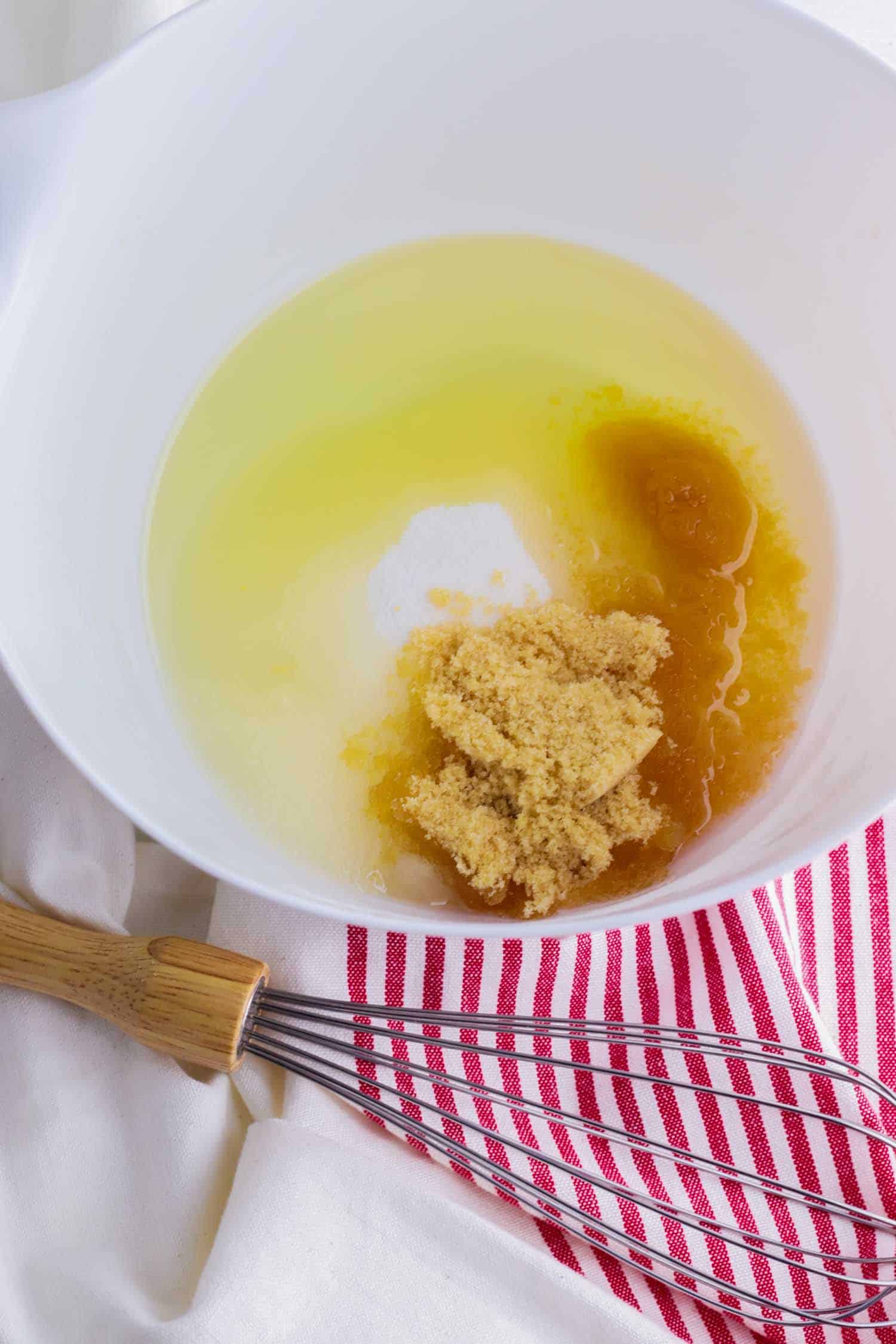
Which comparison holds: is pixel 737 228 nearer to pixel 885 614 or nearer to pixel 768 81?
pixel 768 81

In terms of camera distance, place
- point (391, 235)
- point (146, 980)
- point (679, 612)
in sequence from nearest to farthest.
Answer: point (146, 980)
point (679, 612)
point (391, 235)

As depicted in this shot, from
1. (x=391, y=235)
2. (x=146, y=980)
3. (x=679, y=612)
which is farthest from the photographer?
(x=391, y=235)

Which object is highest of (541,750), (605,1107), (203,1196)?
(541,750)

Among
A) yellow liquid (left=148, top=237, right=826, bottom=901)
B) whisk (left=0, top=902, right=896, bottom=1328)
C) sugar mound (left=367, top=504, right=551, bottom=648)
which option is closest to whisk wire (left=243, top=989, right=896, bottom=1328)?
whisk (left=0, top=902, right=896, bottom=1328)

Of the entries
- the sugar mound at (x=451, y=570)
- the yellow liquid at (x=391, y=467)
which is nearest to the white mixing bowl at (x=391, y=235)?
the yellow liquid at (x=391, y=467)

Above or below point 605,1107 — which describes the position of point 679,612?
above

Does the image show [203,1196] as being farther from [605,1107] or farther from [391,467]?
[391,467]

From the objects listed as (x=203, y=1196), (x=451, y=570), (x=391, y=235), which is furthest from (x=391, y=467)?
(x=203, y=1196)
